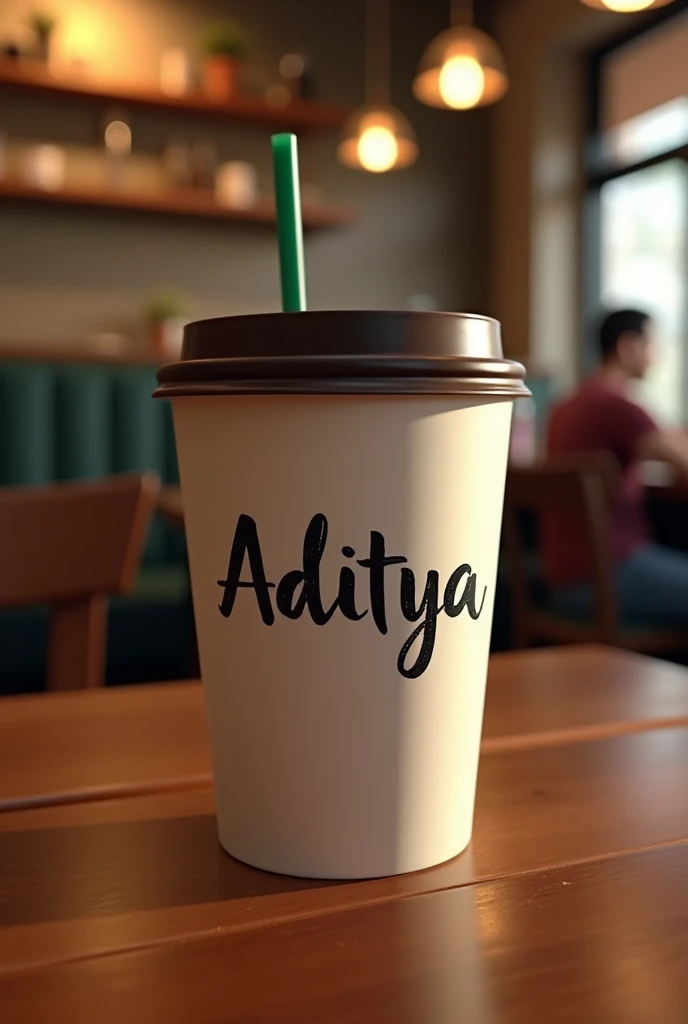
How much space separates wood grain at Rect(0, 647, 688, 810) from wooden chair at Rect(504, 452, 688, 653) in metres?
1.43

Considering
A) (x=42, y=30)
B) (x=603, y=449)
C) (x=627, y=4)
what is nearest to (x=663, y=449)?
(x=603, y=449)

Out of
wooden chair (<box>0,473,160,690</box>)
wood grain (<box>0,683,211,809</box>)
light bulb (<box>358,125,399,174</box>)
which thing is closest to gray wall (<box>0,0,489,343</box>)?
light bulb (<box>358,125,399,174</box>)

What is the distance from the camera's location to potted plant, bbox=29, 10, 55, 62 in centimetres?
404

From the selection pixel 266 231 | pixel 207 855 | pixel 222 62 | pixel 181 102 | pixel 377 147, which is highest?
pixel 222 62

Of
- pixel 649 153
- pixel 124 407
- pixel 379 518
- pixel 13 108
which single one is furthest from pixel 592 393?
pixel 13 108

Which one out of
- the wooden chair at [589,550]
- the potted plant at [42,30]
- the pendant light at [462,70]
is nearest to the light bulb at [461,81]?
the pendant light at [462,70]

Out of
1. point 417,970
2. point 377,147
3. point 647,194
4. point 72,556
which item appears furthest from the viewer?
point 647,194

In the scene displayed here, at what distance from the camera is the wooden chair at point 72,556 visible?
35.3 inches

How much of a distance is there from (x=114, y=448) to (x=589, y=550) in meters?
1.72

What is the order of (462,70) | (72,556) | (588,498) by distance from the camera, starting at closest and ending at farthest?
1. (72,556)
2. (588,498)
3. (462,70)

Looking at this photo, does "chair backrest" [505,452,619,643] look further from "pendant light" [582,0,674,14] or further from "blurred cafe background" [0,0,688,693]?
"pendant light" [582,0,674,14]

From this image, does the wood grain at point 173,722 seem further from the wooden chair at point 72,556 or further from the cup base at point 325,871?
the wooden chair at point 72,556

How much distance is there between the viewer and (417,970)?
293 millimetres

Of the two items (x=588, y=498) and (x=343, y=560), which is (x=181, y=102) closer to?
(x=588, y=498)
